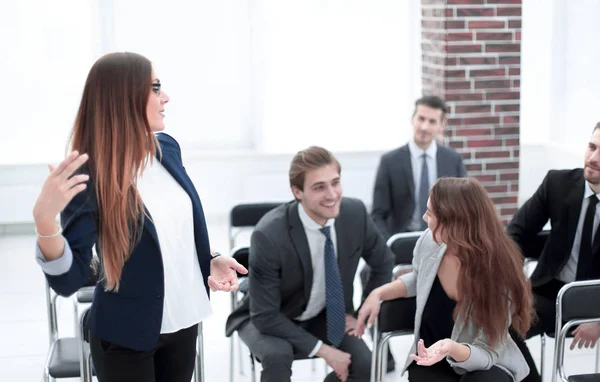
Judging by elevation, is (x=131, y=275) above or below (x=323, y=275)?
above

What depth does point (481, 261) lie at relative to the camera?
2.74m

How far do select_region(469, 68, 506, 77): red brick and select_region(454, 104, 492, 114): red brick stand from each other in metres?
0.21

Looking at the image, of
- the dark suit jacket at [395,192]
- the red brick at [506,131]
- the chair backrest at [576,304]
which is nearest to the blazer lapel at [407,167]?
the dark suit jacket at [395,192]

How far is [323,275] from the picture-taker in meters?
3.26

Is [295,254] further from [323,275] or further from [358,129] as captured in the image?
[358,129]

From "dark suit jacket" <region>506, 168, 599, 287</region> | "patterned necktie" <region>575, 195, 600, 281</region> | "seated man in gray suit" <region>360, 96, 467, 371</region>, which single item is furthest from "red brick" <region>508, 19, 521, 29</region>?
"patterned necktie" <region>575, 195, 600, 281</region>

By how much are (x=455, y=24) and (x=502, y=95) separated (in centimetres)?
59

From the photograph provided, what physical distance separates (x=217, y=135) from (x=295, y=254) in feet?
13.2

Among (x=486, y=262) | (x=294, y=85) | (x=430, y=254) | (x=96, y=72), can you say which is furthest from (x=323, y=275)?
(x=294, y=85)

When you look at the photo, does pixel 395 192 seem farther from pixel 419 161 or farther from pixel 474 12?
pixel 474 12

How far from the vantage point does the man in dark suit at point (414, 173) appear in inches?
181

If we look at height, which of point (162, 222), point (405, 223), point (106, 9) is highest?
point (106, 9)

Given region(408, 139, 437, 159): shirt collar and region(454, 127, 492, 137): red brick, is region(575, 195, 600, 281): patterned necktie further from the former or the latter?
region(454, 127, 492, 137): red brick

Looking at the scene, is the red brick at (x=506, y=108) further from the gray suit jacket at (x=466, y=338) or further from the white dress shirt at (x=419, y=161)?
the gray suit jacket at (x=466, y=338)
